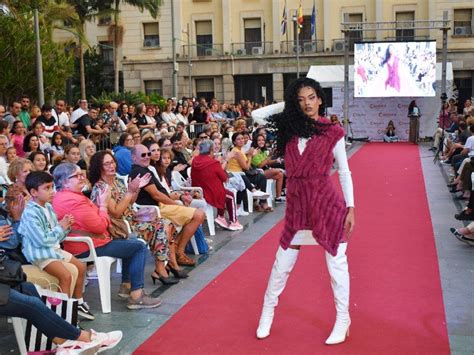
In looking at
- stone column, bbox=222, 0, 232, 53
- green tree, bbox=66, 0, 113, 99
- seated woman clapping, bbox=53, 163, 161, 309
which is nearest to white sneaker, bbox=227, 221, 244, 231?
seated woman clapping, bbox=53, 163, 161, 309

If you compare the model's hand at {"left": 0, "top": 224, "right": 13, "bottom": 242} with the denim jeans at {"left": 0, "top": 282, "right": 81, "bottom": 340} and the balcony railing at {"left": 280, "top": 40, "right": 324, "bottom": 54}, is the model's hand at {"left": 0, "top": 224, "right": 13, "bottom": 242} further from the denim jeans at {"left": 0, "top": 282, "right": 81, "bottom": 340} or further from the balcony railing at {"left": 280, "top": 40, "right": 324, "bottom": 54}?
the balcony railing at {"left": 280, "top": 40, "right": 324, "bottom": 54}

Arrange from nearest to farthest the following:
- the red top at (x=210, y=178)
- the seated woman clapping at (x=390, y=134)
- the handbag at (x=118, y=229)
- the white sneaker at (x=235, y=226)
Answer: the handbag at (x=118, y=229) < the red top at (x=210, y=178) < the white sneaker at (x=235, y=226) < the seated woman clapping at (x=390, y=134)

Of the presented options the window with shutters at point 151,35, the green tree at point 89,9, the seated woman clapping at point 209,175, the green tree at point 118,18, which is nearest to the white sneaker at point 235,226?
the seated woman clapping at point 209,175

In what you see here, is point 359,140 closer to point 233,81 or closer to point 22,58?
point 22,58

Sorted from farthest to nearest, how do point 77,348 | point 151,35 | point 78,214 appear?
1. point 151,35
2. point 78,214
3. point 77,348

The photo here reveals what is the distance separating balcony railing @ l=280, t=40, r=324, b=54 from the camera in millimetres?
41125

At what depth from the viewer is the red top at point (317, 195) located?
4.84 metres

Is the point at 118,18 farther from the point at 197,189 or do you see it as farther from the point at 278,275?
the point at 278,275

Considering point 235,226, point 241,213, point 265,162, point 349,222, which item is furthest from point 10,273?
point 265,162

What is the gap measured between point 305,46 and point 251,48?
11.1 ft

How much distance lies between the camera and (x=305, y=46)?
135ft

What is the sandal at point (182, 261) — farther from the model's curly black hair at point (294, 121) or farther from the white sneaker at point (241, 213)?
the white sneaker at point (241, 213)

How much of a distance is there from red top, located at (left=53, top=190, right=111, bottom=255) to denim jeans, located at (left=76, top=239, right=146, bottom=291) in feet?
0.36

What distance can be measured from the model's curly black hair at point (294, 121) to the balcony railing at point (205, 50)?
125 ft
